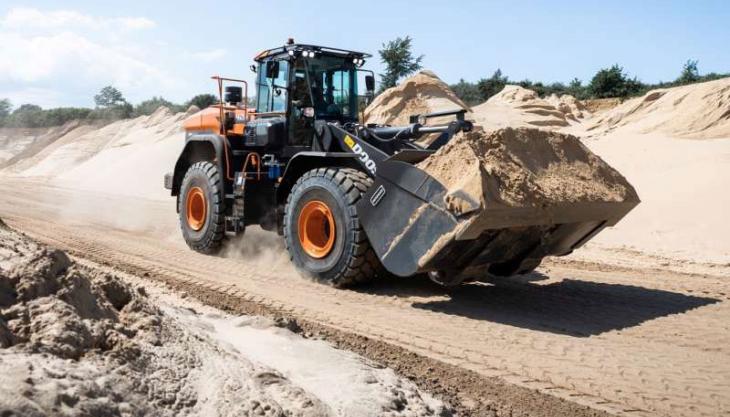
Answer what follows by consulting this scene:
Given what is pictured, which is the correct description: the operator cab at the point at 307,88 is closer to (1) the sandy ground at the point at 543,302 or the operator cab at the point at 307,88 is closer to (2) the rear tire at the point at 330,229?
(2) the rear tire at the point at 330,229

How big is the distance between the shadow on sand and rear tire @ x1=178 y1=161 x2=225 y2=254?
2.78 meters

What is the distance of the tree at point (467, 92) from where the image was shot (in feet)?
135

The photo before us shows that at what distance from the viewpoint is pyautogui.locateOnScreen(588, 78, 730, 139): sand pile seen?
1741 centimetres

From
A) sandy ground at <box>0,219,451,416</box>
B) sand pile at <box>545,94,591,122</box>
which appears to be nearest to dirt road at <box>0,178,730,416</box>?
sandy ground at <box>0,219,451,416</box>

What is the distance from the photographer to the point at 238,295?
6.54m

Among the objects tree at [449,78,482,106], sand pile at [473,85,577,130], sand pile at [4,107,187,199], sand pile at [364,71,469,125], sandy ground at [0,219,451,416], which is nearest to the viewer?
sandy ground at [0,219,451,416]

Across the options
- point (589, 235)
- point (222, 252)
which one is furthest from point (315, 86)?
point (589, 235)

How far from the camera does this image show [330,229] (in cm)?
700

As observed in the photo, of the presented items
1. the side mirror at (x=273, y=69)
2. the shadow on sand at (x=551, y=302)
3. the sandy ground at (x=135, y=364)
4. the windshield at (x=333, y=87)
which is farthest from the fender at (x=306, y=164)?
the sandy ground at (x=135, y=364)

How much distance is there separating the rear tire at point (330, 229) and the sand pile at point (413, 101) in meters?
14.8

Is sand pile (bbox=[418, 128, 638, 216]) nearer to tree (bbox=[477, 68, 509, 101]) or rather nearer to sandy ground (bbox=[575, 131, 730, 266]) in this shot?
sandy ground (bbox=[575, 131, 730, 266])

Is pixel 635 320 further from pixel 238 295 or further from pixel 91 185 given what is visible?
pixel 91 185

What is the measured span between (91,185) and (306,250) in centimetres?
1534

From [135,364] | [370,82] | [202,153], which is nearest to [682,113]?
[370,82]
